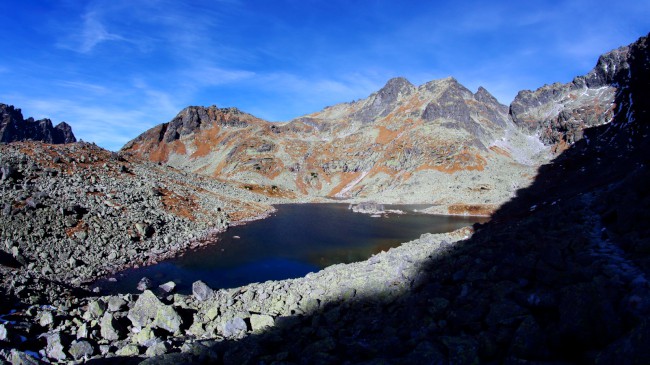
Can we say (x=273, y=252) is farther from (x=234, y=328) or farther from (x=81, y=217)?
(x=234, y=328)

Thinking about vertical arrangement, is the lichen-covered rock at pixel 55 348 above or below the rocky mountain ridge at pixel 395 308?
below

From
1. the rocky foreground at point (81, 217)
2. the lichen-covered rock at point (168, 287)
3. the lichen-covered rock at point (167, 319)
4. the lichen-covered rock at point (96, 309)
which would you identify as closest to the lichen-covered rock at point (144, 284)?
the lichen-covered rock at point (168, 287)

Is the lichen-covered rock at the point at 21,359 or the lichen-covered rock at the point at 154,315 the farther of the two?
the lichen-covered rock at the point at 154,315

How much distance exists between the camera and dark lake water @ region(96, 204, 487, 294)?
3434 centimetres

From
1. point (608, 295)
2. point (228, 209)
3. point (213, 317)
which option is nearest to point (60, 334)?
point (213, 317)

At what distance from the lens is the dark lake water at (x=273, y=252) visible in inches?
1352

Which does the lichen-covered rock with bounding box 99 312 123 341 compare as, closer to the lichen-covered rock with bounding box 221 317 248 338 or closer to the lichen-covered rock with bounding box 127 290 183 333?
the lichen-covered rock with bounding box 127 290 183 333

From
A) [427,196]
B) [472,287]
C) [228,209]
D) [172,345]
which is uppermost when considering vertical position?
[427,196]

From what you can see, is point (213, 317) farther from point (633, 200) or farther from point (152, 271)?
point (633, 200)

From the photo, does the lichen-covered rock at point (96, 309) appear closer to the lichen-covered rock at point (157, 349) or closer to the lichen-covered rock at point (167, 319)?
the lichen-covered rock at point (167, 319)

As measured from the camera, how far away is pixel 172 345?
17.6 metres

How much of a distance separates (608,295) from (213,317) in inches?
789

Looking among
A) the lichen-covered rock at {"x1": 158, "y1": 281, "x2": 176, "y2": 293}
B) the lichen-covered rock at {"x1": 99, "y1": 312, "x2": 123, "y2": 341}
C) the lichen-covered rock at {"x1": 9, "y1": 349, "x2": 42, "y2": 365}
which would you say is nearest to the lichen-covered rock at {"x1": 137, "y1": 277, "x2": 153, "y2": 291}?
the lichen-covered rock at {"x1": 158, "y1": 281, "x2": 176, "y2": 293}

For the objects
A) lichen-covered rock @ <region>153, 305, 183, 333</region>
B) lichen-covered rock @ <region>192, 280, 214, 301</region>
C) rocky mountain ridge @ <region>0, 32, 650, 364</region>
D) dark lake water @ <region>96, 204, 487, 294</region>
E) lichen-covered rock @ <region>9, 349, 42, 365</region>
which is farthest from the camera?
dark lake water @ <region>96, 204, 487, 294</region>
